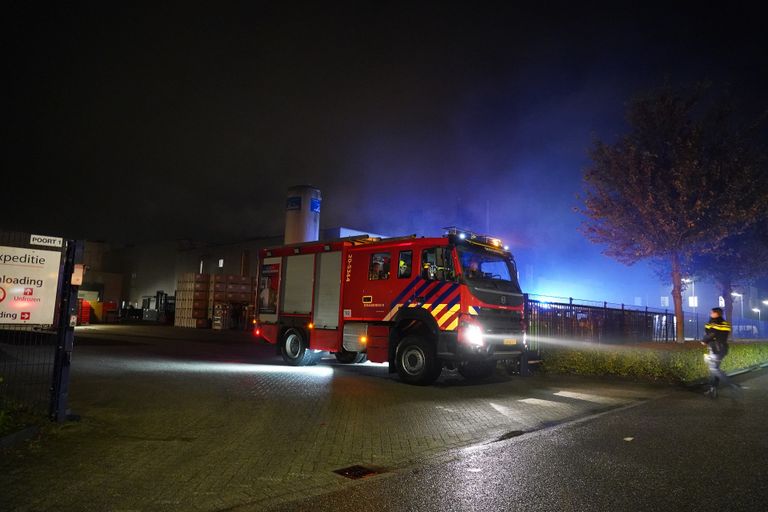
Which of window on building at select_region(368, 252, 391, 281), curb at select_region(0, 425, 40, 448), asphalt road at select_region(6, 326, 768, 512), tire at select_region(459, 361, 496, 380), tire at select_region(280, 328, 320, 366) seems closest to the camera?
asphalt road at select_region(6, 326, 768, 512)

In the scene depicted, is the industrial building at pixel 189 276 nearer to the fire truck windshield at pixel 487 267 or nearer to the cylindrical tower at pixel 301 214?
the cylindrical tower at pixel 301 214

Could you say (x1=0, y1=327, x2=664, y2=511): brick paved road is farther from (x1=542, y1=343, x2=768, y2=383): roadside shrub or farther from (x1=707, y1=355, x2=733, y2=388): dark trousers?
(x1=707, y1=355, x2=733, y2=388): dark trousers

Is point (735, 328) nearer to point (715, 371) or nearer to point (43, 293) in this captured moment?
point (715, 371)

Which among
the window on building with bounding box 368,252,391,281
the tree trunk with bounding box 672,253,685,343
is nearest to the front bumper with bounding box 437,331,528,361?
the window on building with bounding box 368,252,391,281

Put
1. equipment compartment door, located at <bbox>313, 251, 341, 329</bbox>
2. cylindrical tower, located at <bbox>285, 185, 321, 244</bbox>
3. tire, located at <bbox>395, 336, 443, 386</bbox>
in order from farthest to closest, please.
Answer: cylindrical tower, located at <bbox>285, 185, 321, 244</bbox> → equipment compartment door, located at <bbox>313, 251, 341, 329</bbox> → tire, located at <bbox>395, 336, 443, 386</bbox>

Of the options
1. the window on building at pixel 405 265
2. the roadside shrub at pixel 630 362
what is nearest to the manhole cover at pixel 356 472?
the window on building at pixel 405 265

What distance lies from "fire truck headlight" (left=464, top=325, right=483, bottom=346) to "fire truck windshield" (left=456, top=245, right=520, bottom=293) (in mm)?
999

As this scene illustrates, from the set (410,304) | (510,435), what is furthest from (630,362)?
(510,435)

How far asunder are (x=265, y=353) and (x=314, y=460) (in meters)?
13.7

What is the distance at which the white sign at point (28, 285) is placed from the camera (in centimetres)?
614

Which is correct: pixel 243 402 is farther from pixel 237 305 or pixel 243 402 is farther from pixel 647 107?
pixel 237 305

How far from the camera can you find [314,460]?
550 centimetres

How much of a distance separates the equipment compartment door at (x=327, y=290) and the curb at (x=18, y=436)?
741 centimetres

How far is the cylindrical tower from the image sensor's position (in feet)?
84.0
